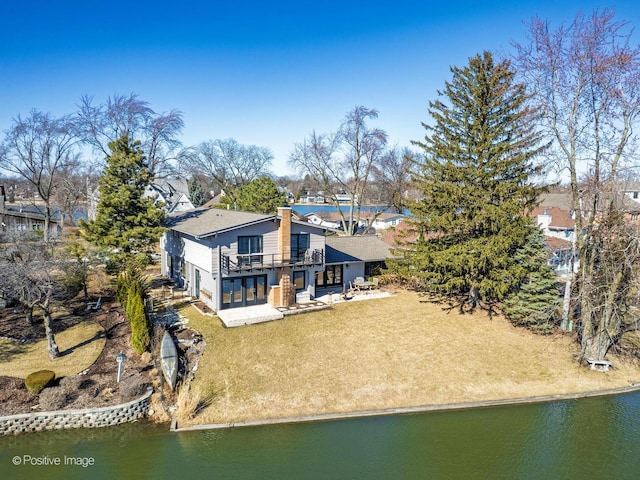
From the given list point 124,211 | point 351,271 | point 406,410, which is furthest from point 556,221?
point 124,211

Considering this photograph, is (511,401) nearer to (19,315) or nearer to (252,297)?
(252,297)

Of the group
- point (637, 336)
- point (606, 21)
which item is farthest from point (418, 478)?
point (606, 21)

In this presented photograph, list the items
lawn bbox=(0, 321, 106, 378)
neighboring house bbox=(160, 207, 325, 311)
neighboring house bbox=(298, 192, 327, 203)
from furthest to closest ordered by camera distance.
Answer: neighboring house bbox=(298, 192, 327, 203), neighboring house bbox=(160, 207, 325, 311), lawn bbox=(0, 321, 106, 378)

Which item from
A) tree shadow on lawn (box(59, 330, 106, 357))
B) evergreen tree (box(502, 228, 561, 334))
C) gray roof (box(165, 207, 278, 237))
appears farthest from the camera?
gray roof (box(165, 207, 278, 237))

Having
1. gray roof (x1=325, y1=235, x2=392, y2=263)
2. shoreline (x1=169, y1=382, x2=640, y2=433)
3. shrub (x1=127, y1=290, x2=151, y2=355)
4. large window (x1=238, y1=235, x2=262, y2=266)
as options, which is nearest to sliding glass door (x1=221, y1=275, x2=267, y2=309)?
large window (x1=238, y1=235, x2=262, y2=266)

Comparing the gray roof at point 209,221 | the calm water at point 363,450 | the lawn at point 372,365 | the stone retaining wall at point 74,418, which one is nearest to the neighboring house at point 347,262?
the lawn at point 372,365

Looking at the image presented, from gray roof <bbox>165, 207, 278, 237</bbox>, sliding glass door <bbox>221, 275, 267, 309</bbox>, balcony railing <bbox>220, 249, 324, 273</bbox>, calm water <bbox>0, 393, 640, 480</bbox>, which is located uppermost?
gray roof <bbox>165, 207, 278, 237</bbox>

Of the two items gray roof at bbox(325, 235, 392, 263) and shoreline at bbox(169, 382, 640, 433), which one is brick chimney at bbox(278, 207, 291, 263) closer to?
→ gray roof at bbox(325, 235, 392, 263)
